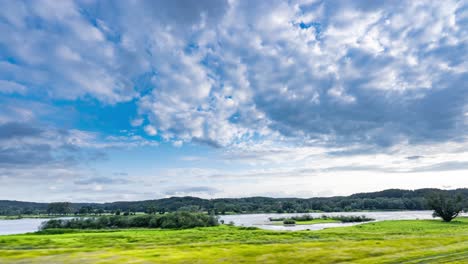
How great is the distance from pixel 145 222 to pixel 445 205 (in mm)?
110456

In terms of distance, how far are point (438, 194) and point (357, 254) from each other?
102284 mm

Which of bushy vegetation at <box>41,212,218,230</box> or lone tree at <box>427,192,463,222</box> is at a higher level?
lone tree at <box>427,192,463,222</box>

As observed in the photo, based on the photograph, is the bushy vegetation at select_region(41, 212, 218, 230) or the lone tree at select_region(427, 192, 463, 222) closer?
the bushy vegetation at select_region(41, 212, 218, 230)

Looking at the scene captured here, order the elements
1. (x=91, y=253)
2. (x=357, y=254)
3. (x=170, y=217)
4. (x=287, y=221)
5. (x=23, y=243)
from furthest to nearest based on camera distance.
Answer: (x=287, y=221)
(x=170, y=217)
(x=23, y=243)
(x=91, y=253)
(x=357, y=254)

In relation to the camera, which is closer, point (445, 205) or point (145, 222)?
point (445, 205)

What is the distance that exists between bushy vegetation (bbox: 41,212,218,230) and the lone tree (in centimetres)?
8231

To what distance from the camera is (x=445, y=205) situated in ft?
381

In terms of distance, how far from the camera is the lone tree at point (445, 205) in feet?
375

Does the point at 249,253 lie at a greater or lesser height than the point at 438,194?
lesser

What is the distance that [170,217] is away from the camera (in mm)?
112500

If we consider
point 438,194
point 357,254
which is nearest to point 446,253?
point 357,254

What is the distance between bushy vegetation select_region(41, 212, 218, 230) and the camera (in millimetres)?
109769

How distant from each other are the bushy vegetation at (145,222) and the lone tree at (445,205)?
82.3 metres

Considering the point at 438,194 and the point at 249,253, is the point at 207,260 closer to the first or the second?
the point at 249,253
